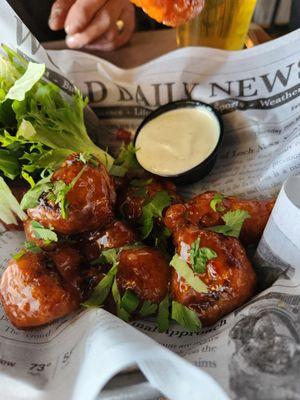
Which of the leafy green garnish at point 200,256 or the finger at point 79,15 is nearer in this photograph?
the leafy green garnish at point 200,256

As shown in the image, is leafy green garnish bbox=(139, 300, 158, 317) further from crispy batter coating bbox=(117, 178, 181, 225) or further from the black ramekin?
the black ramekin

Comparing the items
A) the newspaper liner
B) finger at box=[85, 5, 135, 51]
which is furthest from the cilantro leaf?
finger at box=[85, 5, 135, 51]

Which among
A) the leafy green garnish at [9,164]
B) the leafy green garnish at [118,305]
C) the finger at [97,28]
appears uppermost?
the finger at [97,28]

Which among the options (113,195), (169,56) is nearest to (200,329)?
(113,195)

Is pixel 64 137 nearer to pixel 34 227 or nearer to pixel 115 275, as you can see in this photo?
pixel 34 227

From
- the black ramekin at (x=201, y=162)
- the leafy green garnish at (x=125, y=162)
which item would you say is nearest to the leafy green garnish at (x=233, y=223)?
the black ramekin at (x=201, y=162)

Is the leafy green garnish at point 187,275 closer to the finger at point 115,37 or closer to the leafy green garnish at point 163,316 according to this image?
the leafy green garnish at point 163,316
